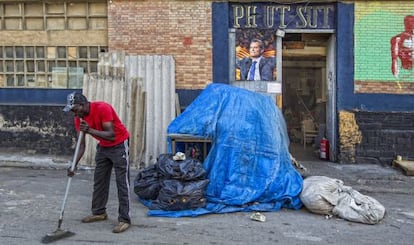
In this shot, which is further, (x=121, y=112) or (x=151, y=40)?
(x=151, y=40)

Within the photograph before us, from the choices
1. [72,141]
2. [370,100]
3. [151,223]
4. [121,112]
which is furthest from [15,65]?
[370,100]

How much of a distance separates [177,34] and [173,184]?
5009 mm

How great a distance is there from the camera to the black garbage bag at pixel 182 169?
6102 millimetres

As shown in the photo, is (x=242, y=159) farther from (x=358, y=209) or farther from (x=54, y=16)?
(x=54, y=16)

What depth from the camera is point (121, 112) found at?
30.7ft

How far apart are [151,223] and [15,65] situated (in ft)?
23.6

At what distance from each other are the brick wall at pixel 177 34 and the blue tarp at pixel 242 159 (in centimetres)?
322

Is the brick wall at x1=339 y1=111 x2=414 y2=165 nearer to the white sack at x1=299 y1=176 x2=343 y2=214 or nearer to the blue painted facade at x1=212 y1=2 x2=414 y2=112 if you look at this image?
the blue painted facade at x1=212 y1=2 x2=414 y2=112

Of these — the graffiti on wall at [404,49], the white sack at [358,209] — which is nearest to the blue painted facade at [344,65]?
the graffiti on wall at [404,49]

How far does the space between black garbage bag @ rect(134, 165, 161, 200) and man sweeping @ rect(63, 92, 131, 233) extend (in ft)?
2.58

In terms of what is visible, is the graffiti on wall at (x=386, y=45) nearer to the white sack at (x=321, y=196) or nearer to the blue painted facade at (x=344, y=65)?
the blue painted facade at (x=344, y=65)

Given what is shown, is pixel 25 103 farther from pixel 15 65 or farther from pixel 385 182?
pixel 385 182

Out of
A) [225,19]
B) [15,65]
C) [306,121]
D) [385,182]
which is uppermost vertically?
[225,19]

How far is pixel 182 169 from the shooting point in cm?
612
